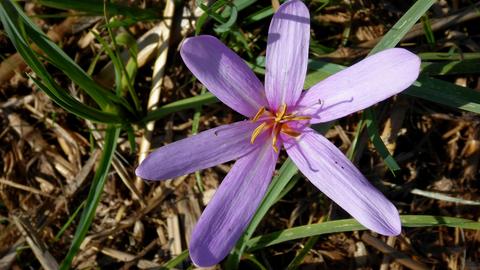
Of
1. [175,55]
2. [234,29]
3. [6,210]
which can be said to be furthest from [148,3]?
[6,210]

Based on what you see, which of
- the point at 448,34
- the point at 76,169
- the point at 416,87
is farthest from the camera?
the point at 76,169

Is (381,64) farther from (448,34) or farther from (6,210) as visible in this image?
(6,210)

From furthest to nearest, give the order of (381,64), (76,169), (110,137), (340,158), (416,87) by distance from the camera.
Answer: (76,169) → (110,137) → (416,87) → (340,158) → (381,64)

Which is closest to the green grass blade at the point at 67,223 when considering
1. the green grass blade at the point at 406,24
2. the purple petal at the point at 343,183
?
the purple petal at the point at 343,183

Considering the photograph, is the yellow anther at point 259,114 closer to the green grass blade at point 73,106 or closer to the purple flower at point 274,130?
the purple flower at point 274,130

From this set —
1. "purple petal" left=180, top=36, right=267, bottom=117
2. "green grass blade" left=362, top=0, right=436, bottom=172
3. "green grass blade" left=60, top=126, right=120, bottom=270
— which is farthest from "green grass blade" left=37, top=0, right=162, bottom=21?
"green grass blade" left=362, top=0, right=436, bottom=172

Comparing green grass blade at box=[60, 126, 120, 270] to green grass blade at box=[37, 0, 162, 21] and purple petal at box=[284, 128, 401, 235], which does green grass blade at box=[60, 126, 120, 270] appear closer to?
green grass blade at box=[37, 0, 162, 21]
